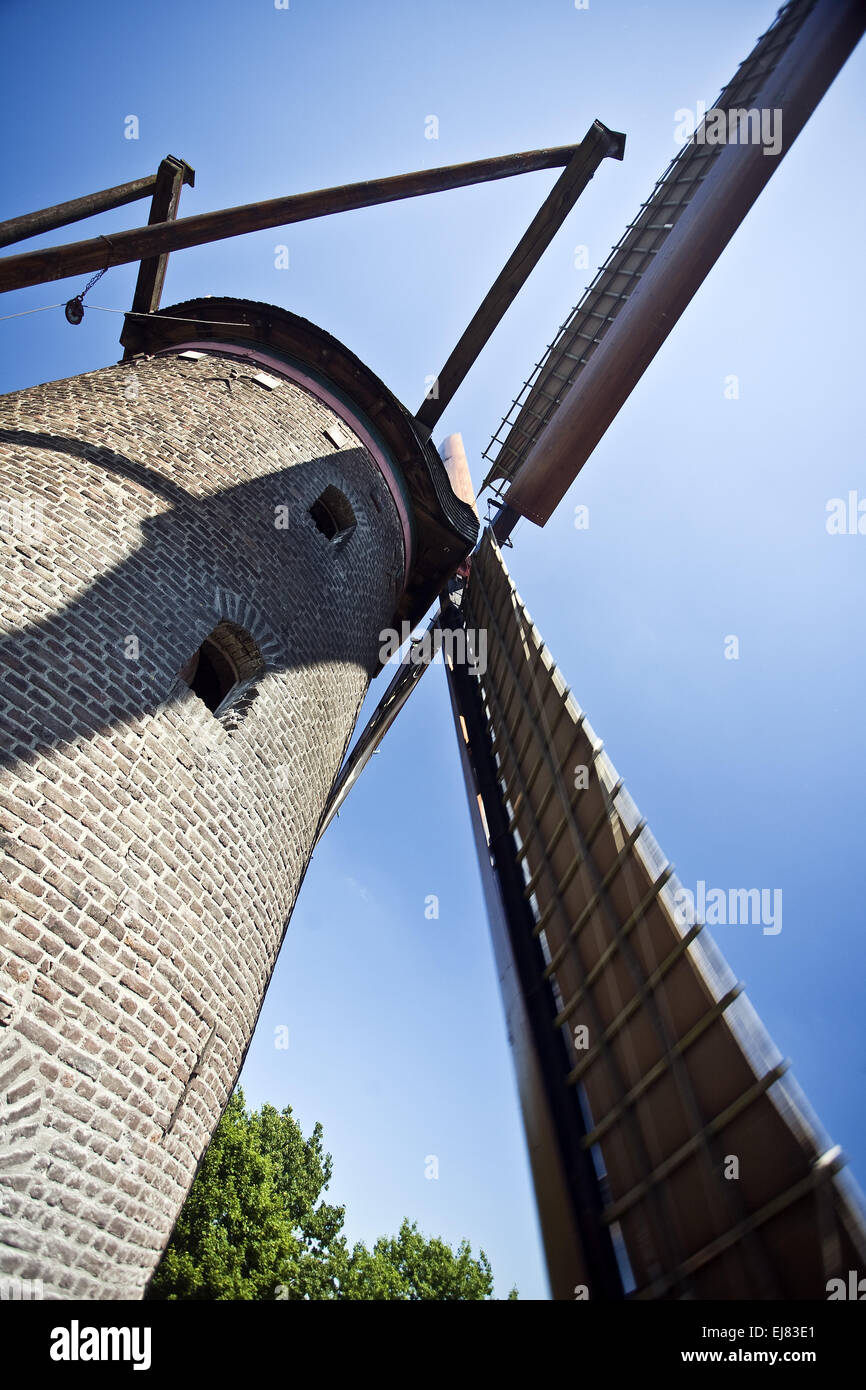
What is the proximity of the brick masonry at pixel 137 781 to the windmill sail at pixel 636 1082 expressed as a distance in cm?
221

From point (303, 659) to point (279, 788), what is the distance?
114cm

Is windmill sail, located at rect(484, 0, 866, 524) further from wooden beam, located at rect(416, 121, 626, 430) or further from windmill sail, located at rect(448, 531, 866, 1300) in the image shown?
windmill sail, located at rect(448, 531, 866, 1300)

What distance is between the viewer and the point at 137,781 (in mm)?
3531

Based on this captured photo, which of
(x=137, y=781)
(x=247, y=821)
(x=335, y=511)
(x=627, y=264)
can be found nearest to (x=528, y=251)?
(x=627, y=264)

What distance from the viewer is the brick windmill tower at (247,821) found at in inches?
113

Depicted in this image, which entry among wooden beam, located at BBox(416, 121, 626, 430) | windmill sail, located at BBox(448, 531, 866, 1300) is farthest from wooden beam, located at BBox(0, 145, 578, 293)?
windmill sail, located at BBox(448, 531, 866, 1300)

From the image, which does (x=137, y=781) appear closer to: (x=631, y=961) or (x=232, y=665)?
(x=232, y=665)

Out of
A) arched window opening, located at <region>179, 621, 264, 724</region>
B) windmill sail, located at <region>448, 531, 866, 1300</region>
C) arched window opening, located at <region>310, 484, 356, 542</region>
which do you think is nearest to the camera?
windmill sail, located at <region>448, 531, 866, 1300</region>

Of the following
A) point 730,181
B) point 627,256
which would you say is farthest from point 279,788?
point 627,256

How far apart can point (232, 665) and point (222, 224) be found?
4.08 metres

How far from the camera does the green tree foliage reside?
13031mm

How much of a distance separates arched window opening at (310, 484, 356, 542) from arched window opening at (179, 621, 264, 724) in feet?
6.72
